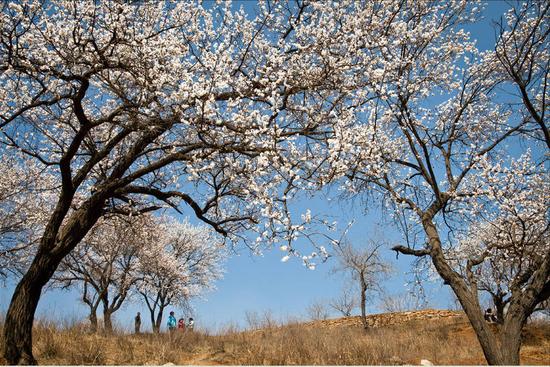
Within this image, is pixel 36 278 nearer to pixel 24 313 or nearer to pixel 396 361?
pixel 24 313

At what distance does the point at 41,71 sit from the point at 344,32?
17.4 ft

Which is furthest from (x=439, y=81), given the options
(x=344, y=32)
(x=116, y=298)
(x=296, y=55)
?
(x=116, y=298)

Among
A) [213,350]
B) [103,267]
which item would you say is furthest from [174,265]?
[213,350]

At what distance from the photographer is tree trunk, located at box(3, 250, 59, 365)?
820 centimetres

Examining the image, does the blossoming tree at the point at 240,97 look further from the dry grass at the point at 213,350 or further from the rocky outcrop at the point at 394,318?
the rocky outcrop at the point at 394,318

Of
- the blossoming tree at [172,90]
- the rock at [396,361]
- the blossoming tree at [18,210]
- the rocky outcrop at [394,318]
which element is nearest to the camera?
the blossoming tree at [172,90]

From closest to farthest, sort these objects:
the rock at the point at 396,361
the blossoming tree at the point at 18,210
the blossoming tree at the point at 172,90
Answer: the blossoming tree at the point at 172,90 → the rock at the point at 396,361 → the blossoming tree at the point at 18,210

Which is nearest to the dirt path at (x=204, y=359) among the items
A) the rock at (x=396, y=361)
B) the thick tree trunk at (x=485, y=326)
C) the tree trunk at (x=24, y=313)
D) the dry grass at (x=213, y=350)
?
the dry grass at (x=213, y=350)

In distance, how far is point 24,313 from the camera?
8.44 meters

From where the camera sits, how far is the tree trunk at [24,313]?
26.9 feet

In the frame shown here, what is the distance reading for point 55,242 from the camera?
8977 millimetres

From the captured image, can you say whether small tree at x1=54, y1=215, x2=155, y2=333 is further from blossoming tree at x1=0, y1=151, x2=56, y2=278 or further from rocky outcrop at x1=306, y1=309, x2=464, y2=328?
rocky outcrop at x1=306, y1=309, x2=464, y2=328

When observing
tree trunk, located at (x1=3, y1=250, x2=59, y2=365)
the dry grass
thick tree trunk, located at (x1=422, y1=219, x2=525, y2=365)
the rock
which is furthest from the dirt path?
thick tree trunk, located at (x1=422, y1=219, x2=525, y2=365)

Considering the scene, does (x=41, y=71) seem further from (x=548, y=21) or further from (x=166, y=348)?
(x=548, y=21)
